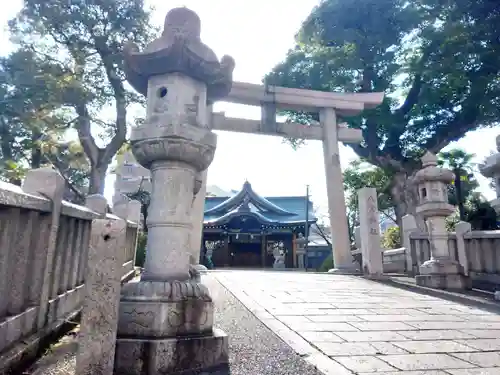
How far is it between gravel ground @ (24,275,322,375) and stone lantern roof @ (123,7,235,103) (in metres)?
2.40

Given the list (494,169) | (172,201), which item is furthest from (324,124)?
(172,201)

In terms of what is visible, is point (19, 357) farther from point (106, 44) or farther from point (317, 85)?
point (317, 85)

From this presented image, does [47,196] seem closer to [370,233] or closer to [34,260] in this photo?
[34,260]

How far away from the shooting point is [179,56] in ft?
10.4

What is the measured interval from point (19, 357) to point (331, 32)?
63.2 ft

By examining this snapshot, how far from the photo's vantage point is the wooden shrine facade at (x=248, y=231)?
76.7 ft

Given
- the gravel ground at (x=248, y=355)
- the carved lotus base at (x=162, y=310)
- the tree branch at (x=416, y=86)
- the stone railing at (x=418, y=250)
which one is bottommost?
the gravel ground at (x=248, y=355)

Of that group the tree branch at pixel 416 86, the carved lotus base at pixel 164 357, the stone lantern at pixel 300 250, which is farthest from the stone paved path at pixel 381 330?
the stone lantern at pixel 300 250

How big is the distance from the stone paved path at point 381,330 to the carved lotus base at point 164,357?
2.73 ft

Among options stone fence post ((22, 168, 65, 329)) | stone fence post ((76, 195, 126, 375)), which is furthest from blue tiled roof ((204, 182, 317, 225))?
stone fence post ((76, 195, 126, 375))

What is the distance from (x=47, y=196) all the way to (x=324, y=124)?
37.8 ft

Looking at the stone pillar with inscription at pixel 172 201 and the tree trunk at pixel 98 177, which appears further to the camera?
the tree trunk at pixel 98 177

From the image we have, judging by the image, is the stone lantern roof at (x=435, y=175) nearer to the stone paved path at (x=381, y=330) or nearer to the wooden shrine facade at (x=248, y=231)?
the stone paved path at (x=381, y=330)

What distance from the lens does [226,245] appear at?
960 inches
